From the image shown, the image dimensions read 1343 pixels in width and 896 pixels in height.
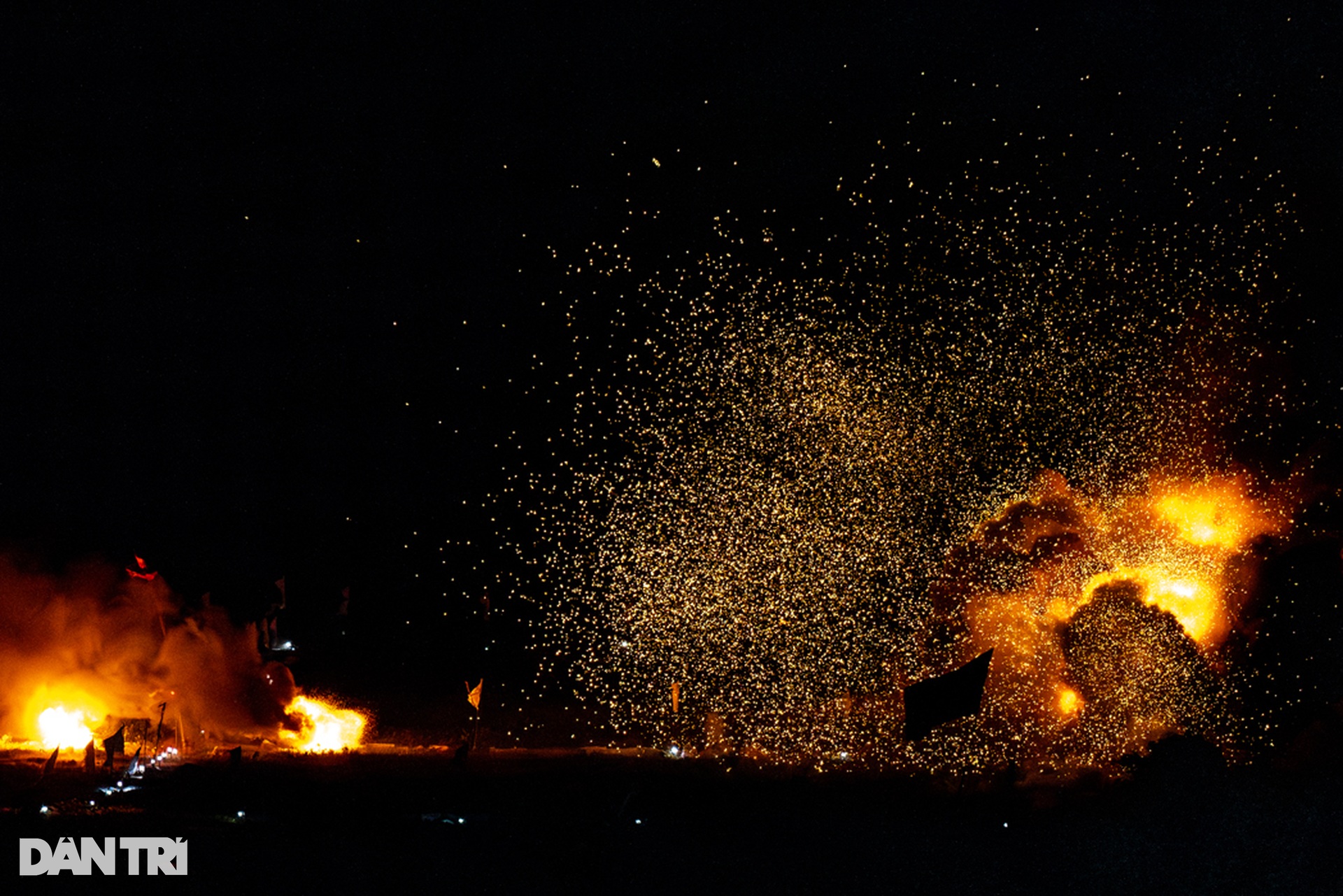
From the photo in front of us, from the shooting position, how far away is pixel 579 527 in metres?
11.3

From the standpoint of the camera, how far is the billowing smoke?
A: 12.6m

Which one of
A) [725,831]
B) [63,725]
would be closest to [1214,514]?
[725,831]

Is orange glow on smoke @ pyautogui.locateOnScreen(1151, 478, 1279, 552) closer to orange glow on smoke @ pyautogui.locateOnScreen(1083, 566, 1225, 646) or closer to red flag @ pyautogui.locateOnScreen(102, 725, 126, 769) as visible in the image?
orange glow on smoke @ pyautogui.locateOnScreen(1083, 566, 1225, 646)

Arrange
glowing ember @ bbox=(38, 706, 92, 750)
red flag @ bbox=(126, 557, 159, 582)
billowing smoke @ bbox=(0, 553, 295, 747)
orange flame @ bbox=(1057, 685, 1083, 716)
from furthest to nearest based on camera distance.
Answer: red flag @ bbox=(126, 557, 159, 582)
billowing smoke @ bbox=(0, 553, 295, 747)
glowing ember @ bbox=(38, 706, 92, 750)
orange flame @ bbox=(1057, 685, 1083, 716)

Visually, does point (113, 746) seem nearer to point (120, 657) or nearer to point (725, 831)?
point (120, 657)

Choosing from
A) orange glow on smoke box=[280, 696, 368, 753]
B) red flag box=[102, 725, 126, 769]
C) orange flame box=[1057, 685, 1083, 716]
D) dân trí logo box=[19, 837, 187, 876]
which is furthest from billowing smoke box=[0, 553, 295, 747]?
orange flame box=[1057, 685, 1083, 716]

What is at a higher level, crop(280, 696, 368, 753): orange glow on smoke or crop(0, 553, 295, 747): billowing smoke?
crop(0, 553, 295, 747): billowing smoke

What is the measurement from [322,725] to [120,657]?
10.6ft

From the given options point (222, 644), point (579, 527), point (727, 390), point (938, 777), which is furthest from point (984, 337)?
point (222, 644)

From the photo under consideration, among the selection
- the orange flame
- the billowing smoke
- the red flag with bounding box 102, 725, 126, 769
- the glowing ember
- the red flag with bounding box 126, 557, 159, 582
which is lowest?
the orange flame

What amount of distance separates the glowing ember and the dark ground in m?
4.20

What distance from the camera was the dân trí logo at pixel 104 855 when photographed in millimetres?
6121

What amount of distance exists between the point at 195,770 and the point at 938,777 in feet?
24.0

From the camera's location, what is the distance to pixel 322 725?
12641 millimetres
